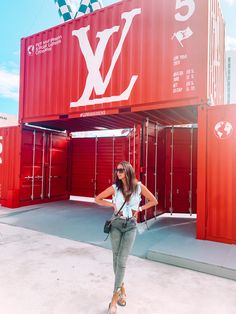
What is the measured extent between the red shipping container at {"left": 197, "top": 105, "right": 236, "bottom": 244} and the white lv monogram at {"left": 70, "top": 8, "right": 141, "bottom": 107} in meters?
2.49

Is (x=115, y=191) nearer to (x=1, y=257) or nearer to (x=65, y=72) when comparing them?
(x=1, y=257)

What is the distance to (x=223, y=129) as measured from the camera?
5.52m

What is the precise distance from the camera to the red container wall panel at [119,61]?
5.99m

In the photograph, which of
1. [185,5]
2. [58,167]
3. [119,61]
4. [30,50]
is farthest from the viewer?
[58,167]

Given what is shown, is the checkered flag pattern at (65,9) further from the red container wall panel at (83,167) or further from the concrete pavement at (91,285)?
the concrete pavement at (91,285)

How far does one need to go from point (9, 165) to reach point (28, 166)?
710mm

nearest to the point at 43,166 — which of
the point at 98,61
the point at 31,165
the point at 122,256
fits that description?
the point at 31,165

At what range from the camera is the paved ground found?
3.04 m

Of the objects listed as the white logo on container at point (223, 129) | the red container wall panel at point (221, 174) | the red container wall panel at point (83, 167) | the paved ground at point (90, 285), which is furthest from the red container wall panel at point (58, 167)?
the white logo on container at point (223, 129)

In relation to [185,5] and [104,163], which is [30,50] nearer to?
[104,163]

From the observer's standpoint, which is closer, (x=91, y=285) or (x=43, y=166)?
(x=91, y=285)

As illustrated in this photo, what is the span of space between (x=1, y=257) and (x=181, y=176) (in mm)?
6113

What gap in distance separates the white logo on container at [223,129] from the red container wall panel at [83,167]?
6861 millimetres

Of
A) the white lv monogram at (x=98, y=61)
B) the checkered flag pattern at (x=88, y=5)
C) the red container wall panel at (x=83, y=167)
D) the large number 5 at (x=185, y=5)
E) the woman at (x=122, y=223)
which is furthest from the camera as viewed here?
the checkered flag pattern at (x=88, y=5)
